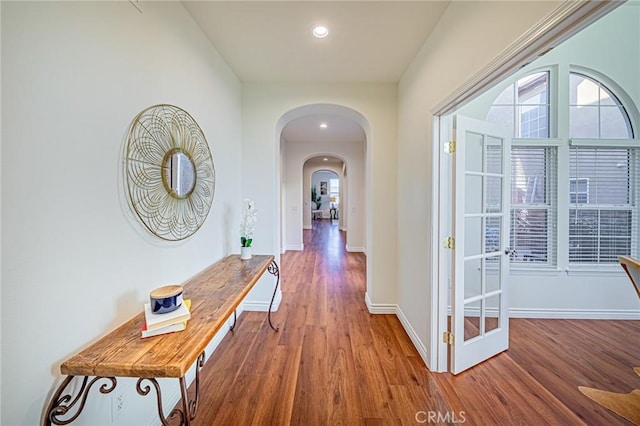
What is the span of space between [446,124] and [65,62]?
2.22 metres

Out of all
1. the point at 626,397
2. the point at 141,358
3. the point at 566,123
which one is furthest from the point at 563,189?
the point at 141,358

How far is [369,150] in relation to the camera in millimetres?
2922

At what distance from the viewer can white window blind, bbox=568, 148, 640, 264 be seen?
8.93ft

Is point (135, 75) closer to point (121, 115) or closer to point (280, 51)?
point (121, 115)

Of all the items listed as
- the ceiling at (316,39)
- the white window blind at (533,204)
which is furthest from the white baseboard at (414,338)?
the ceiling at (316,39)

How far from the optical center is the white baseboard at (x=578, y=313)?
272 cm

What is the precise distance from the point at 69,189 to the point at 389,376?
2.23 m

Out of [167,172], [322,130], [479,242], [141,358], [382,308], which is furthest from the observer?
[322,130]

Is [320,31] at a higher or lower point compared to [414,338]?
higher

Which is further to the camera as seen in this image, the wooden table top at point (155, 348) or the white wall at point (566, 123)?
the white wall at point (566, 123)

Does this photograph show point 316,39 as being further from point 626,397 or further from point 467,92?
point 626,397

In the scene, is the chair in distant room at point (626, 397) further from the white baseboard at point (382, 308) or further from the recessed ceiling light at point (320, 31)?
the recessed ceiling light at point (320, 31)

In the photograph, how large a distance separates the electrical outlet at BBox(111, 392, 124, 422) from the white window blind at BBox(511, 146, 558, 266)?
11.9 ft

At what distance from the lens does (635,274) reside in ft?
5.21
